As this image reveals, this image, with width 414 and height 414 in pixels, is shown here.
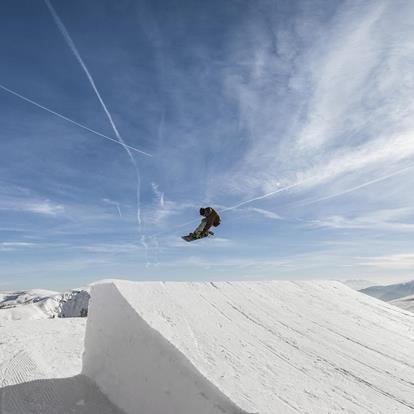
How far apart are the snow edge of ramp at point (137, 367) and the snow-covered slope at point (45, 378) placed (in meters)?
0.21

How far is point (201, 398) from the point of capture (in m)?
3.04

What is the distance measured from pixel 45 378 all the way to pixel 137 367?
253cm

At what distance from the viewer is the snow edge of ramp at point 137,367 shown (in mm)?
3109

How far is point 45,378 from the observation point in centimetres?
554

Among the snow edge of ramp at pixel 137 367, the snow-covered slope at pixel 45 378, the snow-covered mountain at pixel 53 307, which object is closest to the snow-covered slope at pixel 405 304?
the snow-covered slope at pixel 45 378

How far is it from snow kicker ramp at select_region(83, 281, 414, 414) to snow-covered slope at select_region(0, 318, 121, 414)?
0.25 metres

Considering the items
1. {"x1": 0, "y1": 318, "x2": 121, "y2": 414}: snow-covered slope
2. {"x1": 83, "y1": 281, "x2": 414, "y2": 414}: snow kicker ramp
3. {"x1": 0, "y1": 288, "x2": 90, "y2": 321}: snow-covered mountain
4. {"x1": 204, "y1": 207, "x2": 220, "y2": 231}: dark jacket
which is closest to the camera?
{"x1": 83, "y1": 281, "x2": 414, "y2": 414}: snow kicker ramp

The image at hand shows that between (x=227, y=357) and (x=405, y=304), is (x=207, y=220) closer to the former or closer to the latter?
(x=227, y=357)

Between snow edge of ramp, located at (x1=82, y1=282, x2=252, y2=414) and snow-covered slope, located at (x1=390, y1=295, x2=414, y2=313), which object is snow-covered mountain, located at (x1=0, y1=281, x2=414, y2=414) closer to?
snow edge of ramp, located at (x1=82, y1=282, x2=252, y2=414)

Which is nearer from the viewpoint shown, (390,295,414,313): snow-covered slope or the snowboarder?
the snowboarder

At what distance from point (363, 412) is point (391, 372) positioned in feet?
3.55

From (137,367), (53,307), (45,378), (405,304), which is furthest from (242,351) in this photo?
(53,307)

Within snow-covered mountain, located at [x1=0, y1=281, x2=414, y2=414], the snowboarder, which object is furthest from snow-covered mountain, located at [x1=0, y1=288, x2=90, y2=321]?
snow-covered mountain, located at [x1=0, y1=281, x2=414, y2=414]

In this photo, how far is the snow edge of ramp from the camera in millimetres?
3109
